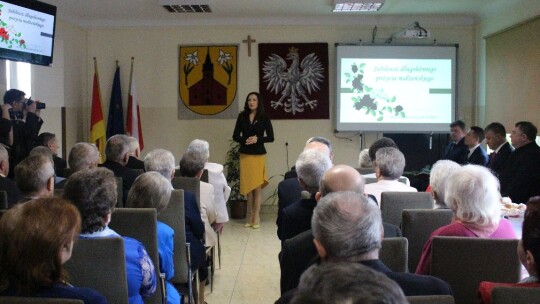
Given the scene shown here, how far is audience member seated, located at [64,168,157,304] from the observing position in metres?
2.43

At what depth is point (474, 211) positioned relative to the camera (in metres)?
2.60

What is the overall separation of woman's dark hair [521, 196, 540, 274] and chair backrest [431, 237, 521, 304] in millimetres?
525

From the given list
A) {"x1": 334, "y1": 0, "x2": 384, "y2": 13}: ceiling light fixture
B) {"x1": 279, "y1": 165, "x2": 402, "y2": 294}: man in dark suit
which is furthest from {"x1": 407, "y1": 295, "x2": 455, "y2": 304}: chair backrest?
{"x1": 334, "y1": 0, "x2": 384, "y2": 13}: ceiling light fixture

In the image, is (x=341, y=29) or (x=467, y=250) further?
(x=341, y=29)

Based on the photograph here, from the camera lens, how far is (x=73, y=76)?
8391mm

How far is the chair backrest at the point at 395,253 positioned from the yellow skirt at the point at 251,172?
499cm

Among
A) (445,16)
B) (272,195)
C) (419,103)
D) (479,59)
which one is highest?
(445,16)

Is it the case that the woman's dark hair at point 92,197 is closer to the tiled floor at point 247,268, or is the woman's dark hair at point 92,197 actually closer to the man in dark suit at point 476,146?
the tiled floor at point 247,268

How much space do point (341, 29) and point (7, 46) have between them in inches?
193

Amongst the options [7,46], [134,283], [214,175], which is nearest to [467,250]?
[134,283]

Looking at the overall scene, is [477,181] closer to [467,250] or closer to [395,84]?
[467,250]

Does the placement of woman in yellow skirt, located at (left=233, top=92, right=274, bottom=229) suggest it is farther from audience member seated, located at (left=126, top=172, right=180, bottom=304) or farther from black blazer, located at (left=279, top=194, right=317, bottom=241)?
black blazer, located at (left=279, top=194, right=317, bottom=241)

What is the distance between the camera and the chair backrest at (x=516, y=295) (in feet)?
5.20

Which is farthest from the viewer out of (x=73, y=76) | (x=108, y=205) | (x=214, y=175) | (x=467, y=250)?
(x=73, y=76)
